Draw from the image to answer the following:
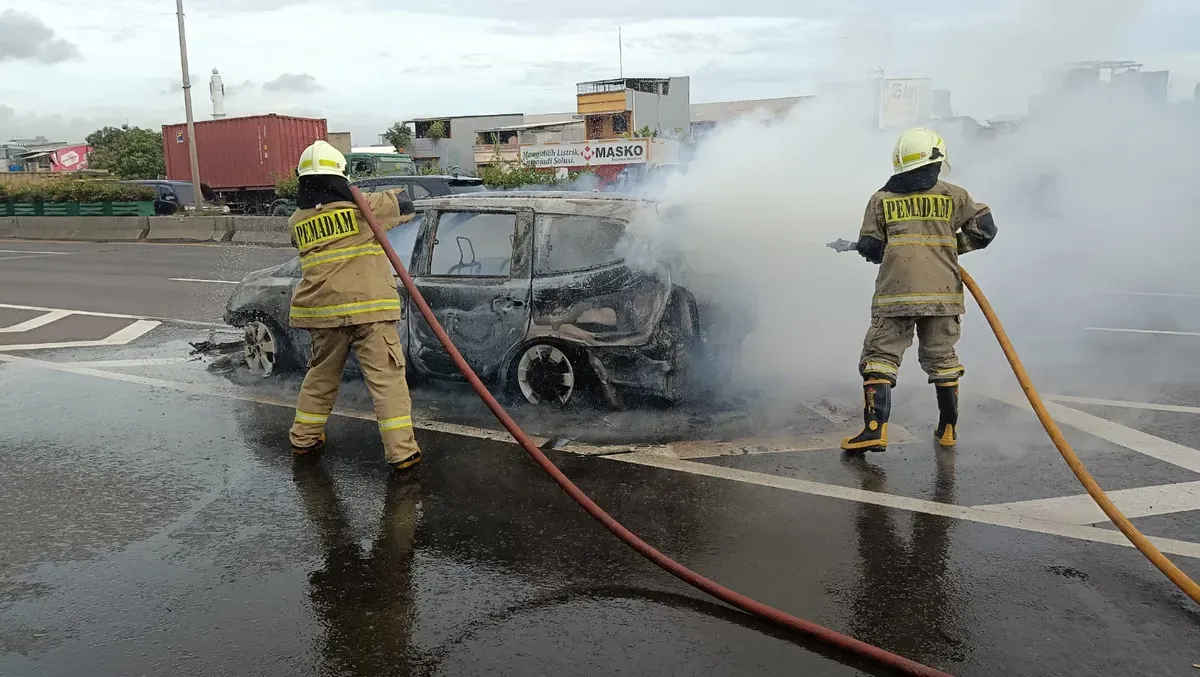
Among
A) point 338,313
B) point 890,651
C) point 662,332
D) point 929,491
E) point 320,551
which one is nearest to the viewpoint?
point 890,651

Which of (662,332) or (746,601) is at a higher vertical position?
(662,332)

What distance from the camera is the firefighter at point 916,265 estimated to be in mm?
4867

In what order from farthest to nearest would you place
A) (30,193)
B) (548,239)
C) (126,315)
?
(30,193)
(126,315)
(548,239)

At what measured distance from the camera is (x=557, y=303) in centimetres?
553

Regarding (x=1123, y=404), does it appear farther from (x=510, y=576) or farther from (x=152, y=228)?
(x=152, y=228)

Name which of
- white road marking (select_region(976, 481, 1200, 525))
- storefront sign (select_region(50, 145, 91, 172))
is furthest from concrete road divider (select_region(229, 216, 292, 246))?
storefront sign (select_region(50, 145, 91, 172))

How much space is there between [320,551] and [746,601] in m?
1.88

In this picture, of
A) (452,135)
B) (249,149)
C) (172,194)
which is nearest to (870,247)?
(172,194)

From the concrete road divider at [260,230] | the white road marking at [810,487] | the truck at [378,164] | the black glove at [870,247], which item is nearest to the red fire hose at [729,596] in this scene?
the white road marking at [810,487]

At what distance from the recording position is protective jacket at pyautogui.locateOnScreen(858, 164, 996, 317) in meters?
4.87

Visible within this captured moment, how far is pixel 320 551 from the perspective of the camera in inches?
151

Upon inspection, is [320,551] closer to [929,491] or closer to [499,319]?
[499,319]

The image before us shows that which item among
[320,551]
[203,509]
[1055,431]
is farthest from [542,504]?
[1055,431]

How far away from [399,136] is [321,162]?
6984 cm
